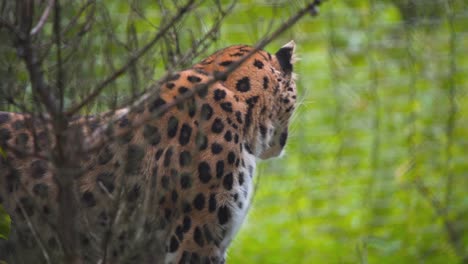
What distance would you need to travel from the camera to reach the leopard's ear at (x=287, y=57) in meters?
3.47

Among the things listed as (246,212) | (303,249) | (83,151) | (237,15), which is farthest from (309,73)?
(83,151)

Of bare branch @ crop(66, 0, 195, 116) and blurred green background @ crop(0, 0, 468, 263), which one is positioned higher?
bare branch @ crop(66, 0, 195, 116)

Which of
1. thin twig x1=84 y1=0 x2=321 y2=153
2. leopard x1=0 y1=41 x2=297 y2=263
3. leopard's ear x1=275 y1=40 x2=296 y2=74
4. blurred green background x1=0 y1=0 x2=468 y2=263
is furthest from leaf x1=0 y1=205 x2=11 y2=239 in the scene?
blurred green background x1=0 y1=0 x2=468 y2=263

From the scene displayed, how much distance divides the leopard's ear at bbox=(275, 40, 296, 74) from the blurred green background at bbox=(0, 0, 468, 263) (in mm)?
1914

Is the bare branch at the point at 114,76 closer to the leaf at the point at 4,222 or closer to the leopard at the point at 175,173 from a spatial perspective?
the leopard at the point at 175,173

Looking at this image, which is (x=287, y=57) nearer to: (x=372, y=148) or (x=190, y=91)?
(x=190, y=91)

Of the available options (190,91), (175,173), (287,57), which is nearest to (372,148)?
(287,57)

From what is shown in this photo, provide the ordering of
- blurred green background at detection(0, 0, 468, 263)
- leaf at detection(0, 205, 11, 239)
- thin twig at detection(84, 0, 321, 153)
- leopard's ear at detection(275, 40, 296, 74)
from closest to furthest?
1. thin twig at detection(84, 0, 321, 153)
2. leaf at detection(0, 205, 11, 239)
3. leopard's ear at detection(275, 40, 296, 74)
4. blurred green background at detection(0, 0, 468, 263)

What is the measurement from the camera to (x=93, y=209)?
2.79 meters

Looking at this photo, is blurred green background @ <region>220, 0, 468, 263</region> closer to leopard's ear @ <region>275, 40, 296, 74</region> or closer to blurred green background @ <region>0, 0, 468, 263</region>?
blurred green background @ <region>0, 0, 468, 263</region>

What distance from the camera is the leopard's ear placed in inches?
137

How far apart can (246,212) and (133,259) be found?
44cm

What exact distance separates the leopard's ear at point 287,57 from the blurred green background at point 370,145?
191cm

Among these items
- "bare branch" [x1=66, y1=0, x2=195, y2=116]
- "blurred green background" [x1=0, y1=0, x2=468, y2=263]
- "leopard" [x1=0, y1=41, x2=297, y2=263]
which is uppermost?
"bare branch" [x1=66, y1=0, x2=195, y2=116]
